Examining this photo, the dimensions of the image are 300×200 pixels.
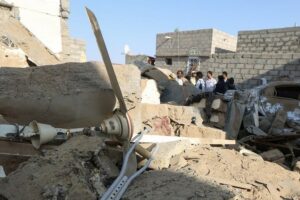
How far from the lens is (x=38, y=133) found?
8.27ft

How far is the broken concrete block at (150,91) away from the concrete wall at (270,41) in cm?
633

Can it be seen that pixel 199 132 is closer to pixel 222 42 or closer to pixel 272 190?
pixel 272 190

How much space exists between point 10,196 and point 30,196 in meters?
0.12

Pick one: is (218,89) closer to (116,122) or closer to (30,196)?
(116,122)

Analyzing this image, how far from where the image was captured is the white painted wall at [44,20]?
9.42 m

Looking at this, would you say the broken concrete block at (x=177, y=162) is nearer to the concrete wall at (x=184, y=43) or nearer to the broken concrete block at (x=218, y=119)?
the broken concrete block at (x=218, y=119)

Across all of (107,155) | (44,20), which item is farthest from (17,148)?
(44,20)

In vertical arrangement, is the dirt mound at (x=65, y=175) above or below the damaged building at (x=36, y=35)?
below

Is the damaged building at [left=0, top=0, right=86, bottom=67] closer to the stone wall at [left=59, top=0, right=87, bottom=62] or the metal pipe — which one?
the stone wall at [left=59, top=0, right=87, bottom=62]

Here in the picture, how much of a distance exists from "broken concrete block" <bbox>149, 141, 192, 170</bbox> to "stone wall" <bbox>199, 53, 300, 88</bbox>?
25.5ft

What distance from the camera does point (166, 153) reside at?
3141 millimetres

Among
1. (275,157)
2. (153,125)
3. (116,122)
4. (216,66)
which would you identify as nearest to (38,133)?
(116,122)

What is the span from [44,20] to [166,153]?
826 centimetres

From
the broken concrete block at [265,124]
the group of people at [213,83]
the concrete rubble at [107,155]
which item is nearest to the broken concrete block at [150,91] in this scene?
the group of people at [213,83]
